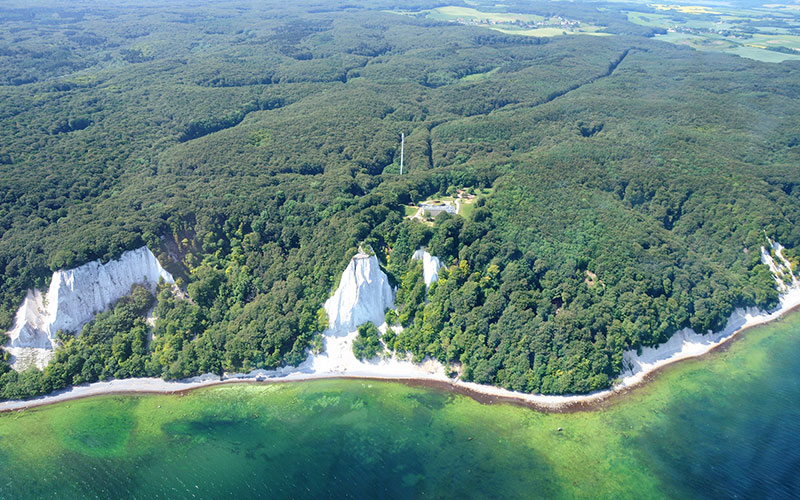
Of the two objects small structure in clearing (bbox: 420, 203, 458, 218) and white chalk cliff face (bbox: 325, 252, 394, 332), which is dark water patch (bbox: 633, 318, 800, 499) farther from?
small structure in clearing (bbox: 420, 203, 458, 218)

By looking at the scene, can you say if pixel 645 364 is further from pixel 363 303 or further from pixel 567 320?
pixel 363 303

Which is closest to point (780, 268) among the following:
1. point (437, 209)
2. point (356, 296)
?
point (437, 209)

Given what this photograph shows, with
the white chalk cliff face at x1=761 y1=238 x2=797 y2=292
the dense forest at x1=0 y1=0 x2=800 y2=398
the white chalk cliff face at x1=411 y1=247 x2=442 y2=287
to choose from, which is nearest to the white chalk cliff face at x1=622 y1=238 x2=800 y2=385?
the white chalk cliff face at x1=761 y1=238 x2=797 y2=292

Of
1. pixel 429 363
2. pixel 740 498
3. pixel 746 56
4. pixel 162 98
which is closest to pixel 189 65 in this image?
pixel 162 98

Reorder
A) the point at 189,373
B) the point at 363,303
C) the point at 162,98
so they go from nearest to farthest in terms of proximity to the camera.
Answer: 1. the point at 189,373
2. the point at 363,303
3. the point at 162,98

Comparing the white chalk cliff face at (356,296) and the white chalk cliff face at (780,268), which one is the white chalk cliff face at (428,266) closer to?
the white chalk cliff face at (356,296)

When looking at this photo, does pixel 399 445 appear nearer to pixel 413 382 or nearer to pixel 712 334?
pixel 413 382
